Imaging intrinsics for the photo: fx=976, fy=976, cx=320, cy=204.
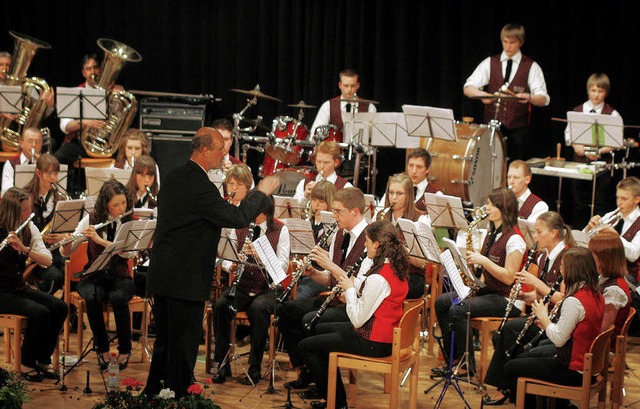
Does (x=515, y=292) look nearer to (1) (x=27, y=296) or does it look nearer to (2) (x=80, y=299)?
(2) (x=80, y=299)

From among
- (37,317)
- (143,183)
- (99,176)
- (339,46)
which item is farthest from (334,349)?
(339,46)

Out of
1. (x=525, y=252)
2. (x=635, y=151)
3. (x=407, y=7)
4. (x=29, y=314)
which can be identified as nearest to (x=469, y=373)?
(x=525, y=252)

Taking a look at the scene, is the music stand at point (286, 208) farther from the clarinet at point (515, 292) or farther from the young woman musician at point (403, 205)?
the clarinet at point (515, 292)

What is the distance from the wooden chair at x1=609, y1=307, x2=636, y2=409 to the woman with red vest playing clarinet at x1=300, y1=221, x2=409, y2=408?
126cm

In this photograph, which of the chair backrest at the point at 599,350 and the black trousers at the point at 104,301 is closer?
the chair backrest at the point at 599,350

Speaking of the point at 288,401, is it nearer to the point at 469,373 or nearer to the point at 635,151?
the point at 469,373

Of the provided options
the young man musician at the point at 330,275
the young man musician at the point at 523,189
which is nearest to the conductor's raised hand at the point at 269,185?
the young man musician at the point at 330,275

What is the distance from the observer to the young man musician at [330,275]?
623 centimetres

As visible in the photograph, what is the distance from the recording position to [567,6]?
389 inches

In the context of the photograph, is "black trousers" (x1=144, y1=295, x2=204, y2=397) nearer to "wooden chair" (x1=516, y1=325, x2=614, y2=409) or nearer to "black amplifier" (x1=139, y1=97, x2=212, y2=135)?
"wooden chair" (x1=516, y1=325, x2=614, y2=409)

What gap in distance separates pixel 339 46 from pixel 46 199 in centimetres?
415

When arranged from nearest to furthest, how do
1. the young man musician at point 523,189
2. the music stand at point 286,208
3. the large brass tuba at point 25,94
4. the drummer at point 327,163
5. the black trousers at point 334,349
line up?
the black trousers at point 334,349, the music stand at point 286,208, the young man musician at point 523,189, the drummer at point 327,163, the large brass tuba at point 25,94

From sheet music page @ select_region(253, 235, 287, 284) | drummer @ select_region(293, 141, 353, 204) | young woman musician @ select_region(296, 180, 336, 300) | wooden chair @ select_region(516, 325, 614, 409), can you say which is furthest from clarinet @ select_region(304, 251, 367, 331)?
drummer @ select_region(293, 141, 353, 204)

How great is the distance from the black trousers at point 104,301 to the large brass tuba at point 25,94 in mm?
3395
